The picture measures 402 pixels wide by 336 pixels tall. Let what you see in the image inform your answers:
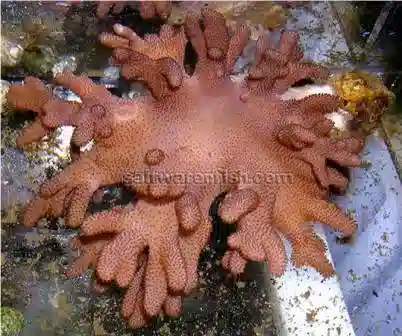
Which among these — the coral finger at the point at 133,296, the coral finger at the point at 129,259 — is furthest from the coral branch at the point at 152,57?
the coral finger at the point at 133,296

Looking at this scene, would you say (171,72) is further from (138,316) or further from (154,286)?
(138,316)

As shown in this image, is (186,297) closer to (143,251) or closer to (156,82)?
(143,251)

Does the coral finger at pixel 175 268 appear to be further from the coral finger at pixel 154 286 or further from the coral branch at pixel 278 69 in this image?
the coral branch at pixel 278 69

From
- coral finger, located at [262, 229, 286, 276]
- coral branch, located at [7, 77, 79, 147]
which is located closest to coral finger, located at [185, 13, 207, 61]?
coral branch, located at [7, 77, 79, 147]

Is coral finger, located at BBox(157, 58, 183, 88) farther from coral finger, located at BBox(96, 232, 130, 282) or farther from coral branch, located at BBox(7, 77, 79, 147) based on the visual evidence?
coral finger, located at BBox(96, 232, 130, 282)

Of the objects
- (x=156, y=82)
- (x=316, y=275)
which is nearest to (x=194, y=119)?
(x=156, y=82)

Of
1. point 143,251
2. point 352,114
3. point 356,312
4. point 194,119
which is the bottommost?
point 356,312

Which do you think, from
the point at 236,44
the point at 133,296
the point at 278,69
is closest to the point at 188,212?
the point at 133,296

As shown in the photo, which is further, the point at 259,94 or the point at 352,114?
the point at 352,114
